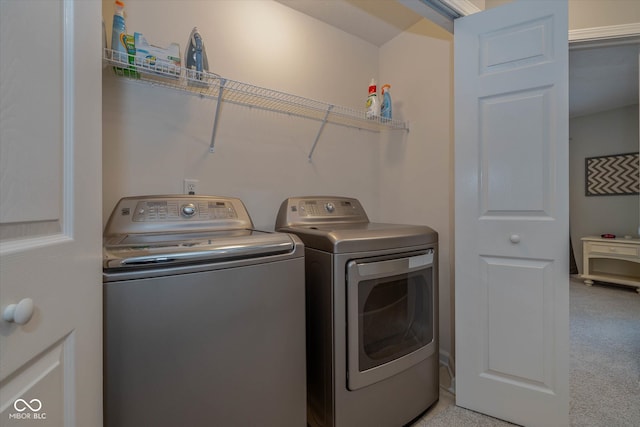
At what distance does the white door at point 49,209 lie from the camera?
0.41 meters

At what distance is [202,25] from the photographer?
5.09ft

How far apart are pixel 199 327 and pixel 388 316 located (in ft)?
2.85

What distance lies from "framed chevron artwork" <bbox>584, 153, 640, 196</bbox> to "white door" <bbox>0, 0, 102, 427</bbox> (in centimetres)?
582

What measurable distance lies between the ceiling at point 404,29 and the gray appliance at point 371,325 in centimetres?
153

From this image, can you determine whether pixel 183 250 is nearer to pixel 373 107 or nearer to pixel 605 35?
pixel 373 107

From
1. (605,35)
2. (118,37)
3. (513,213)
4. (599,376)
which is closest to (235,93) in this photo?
(118,37)

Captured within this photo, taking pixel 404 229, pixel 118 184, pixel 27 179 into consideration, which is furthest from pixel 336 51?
pixel 27 179

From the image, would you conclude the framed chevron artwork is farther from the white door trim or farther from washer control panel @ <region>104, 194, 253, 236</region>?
washer control panel @ <region>104, 194, 253, 236</region>

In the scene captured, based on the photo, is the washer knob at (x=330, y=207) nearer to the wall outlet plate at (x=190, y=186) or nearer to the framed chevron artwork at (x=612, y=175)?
the wall outlet plate at (x=190, y=186)

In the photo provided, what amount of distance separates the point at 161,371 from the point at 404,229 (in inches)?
44.7

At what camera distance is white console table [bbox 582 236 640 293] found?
3.65m

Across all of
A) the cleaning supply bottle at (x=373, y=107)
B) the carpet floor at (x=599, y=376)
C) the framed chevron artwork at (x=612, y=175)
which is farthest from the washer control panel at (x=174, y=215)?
the framed chevron artwork at (x=612, y=175)

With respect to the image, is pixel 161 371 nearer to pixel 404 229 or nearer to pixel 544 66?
pixel 404 229

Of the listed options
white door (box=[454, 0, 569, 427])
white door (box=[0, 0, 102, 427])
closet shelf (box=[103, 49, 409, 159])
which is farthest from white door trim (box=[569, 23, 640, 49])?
white door (box=[0, 0, 102, 427])
